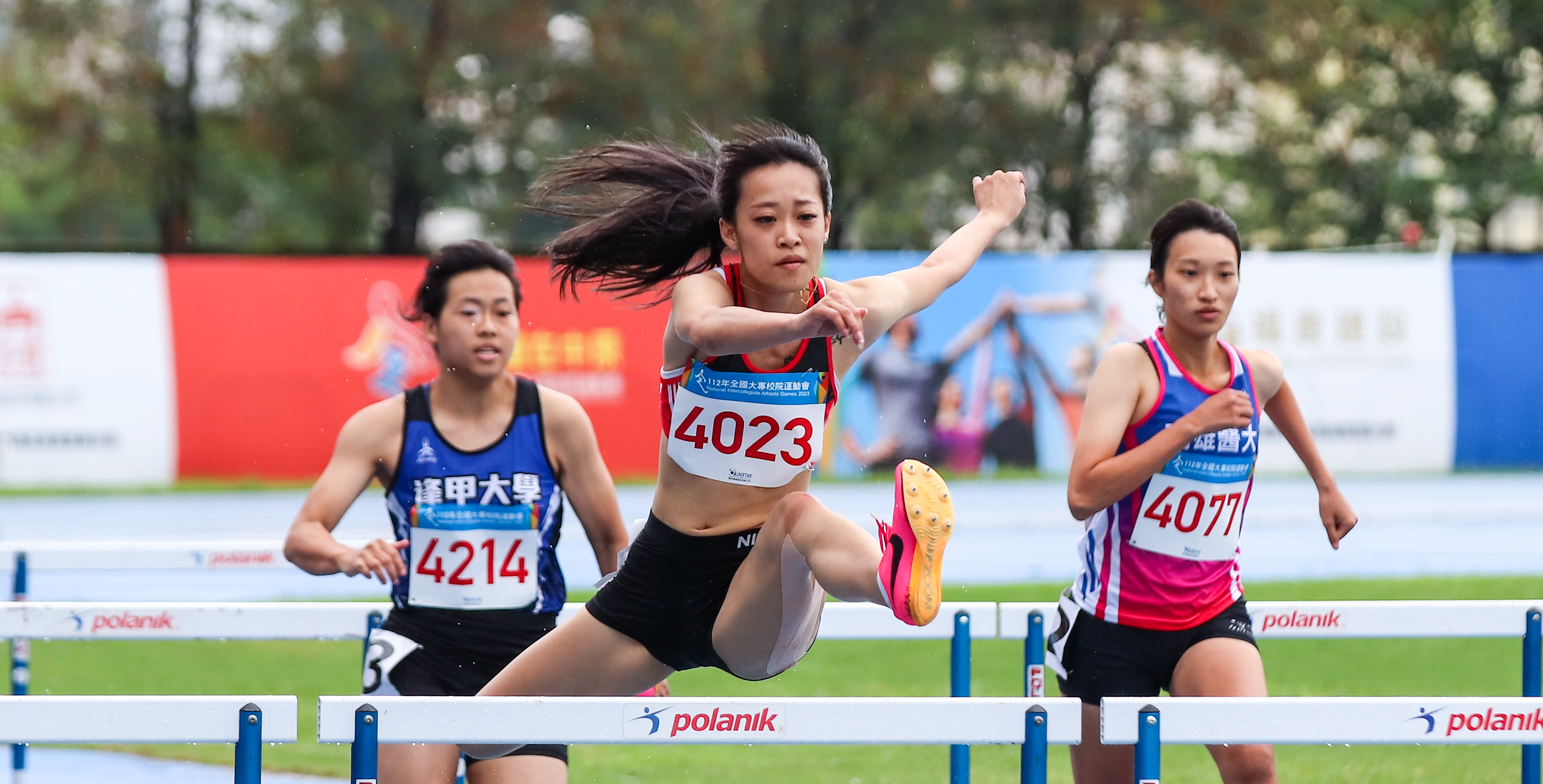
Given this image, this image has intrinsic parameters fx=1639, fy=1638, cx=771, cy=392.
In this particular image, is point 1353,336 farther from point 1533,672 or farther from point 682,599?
point 682,599

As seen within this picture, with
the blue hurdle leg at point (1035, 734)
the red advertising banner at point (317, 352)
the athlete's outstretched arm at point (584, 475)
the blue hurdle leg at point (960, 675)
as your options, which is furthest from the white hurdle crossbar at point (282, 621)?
the red advertising banner at point (317, 352)

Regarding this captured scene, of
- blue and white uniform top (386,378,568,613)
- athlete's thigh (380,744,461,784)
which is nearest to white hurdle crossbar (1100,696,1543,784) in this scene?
athlete's thigh (380,744,461,784)

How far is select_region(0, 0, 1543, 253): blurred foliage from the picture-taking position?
25.1 m

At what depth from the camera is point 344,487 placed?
417 centimetres

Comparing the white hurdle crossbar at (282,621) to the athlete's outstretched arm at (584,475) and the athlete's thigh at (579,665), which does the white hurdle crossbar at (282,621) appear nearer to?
the athlete's outstretched arm at (584,475)

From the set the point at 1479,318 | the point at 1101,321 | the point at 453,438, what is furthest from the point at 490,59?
the point at 453,438

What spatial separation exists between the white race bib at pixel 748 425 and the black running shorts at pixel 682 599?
164mm

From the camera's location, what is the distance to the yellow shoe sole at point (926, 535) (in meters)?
3.21

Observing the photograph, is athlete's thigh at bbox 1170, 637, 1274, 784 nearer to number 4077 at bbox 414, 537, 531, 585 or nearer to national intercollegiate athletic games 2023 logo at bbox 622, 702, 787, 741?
national intercollegiate athletic games 2023 logo at bbox 622, 702, 787, 741

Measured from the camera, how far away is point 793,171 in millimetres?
3570

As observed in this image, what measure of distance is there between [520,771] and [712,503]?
85 cm

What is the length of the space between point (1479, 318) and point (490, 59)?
14.8 meters

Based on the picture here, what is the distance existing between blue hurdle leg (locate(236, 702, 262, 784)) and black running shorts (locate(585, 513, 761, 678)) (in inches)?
35.1

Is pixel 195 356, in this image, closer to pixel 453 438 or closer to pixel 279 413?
pixel 279 413
